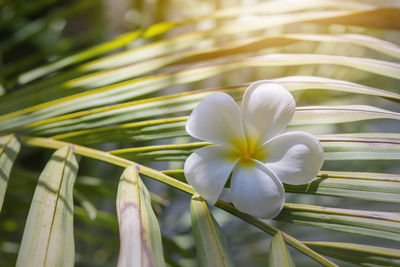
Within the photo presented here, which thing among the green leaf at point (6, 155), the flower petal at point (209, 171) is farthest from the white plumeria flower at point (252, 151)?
the green leaf at point (6, 155)

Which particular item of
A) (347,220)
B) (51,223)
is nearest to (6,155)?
(51,223)

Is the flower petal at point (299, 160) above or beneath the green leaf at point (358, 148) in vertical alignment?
beneath

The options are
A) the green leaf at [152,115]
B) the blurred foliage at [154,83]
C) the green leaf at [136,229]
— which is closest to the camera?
the green leaf at [136,229]

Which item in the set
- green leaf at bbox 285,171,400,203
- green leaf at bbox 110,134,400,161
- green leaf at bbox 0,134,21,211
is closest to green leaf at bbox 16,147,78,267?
green leaf at bbox 0,134,21,211

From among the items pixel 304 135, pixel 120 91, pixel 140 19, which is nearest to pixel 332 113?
pixel 304 135

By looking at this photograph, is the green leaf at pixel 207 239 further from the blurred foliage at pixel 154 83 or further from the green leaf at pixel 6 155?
the green leaf at pixel 6 155

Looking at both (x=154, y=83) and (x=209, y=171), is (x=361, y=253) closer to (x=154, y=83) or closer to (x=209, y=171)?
(x=209, y=171)
